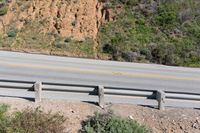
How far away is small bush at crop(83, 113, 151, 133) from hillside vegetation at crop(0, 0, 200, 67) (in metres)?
14.2

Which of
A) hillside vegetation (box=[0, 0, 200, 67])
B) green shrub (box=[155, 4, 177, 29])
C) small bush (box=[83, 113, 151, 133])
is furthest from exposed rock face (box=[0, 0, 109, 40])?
small bush (box=[83, 113, 151, 133])

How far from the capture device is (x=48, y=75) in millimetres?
16922

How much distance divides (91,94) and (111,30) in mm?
16009

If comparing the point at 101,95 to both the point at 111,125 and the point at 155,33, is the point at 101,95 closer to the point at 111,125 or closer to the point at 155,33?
the point at 111,125

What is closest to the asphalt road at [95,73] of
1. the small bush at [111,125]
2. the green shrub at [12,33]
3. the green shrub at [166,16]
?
the green shrub at [12,33]

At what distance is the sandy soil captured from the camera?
1079 cm

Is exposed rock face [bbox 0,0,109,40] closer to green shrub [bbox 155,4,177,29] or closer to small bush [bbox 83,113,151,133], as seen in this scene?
green shrub [bbox 155,4,177,29]

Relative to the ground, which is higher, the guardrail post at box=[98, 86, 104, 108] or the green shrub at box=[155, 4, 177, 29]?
the green shrub at box=[155, 4, 177, 29]

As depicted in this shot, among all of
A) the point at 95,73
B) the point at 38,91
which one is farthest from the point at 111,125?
the point at 95,73

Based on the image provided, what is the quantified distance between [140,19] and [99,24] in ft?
8.60

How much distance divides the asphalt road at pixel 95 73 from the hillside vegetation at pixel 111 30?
10.0 ft

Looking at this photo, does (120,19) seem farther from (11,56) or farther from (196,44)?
(11,56)

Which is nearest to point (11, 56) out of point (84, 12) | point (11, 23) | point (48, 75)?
point (48, 75)

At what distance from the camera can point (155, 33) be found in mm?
27078
